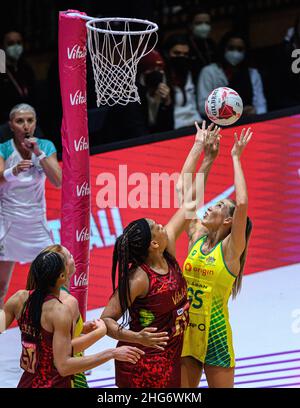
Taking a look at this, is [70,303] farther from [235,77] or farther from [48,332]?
[235,77]

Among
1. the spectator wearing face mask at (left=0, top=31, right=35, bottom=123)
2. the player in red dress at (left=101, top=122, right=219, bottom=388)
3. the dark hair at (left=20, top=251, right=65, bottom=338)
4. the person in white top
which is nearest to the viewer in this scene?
the dark hair at (left=20, top=251, right=65, bottom=338)

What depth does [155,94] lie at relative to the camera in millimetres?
10711

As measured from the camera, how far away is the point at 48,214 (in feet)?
32.8

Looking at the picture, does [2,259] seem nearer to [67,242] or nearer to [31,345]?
[67,242]

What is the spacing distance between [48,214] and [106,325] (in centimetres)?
359

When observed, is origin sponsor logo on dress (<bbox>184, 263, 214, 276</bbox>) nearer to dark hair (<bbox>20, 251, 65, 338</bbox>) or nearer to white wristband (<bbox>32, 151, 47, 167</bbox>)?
dark hair (<bbox>20, 251, 65, 338</bbox>)

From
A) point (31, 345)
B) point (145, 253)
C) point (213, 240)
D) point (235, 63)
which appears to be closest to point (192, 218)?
point (213, 240)

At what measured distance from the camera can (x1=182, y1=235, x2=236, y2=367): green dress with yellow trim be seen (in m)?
7.09

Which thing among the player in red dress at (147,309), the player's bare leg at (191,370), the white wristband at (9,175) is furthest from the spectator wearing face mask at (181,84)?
the player in red dress at (147,309)

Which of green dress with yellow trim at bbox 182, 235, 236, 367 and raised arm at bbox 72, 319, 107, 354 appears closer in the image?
raised arm at bbox 72, 319, 107, 354

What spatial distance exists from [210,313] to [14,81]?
4.71m

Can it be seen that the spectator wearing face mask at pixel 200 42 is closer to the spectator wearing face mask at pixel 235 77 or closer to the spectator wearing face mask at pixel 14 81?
the spectator wearing face mask at pixel 235 77

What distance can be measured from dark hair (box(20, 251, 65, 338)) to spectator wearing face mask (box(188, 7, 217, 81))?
555 cm

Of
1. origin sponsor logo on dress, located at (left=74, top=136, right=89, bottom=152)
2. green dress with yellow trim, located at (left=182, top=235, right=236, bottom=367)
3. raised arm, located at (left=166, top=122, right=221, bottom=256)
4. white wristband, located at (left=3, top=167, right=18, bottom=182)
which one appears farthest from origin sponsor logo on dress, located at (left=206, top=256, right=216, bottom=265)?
white wristband, located at (left=3, top=167, right=18, bottom=182)
